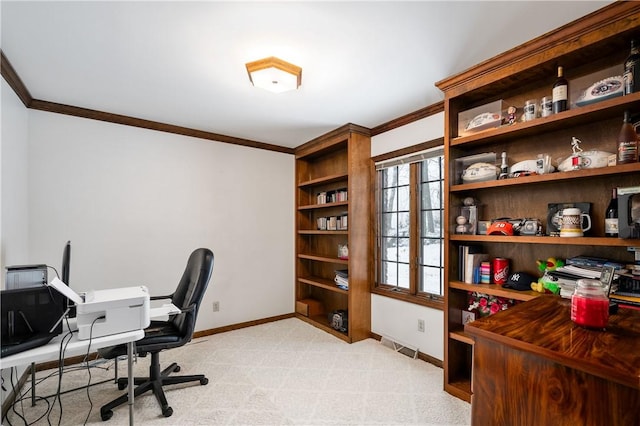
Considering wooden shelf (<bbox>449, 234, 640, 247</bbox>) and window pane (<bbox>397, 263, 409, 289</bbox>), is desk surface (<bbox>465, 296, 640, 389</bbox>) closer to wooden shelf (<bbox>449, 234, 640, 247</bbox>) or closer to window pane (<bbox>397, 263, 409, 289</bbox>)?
wooden shelf (<bbox>449, 234, 640, 247</bbox>)

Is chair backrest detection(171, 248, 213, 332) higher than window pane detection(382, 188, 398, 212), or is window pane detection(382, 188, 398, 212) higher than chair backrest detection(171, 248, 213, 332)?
window pane detection(382, 188, 398, 212)

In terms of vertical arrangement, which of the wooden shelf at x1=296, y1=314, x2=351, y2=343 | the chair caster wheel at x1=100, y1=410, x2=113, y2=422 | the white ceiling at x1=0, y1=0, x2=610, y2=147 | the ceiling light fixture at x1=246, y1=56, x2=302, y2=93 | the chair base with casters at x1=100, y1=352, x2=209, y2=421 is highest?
the white ceiling at x1=0, y1=0, x2=610, y2=147

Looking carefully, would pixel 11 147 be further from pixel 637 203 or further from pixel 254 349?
pixel 637 203

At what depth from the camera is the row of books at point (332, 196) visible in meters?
3.73

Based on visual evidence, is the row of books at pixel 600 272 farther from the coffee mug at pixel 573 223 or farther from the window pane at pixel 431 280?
the window pane at pixel 431 280

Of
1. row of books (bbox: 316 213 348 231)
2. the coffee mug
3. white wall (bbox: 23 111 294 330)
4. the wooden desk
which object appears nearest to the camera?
the wooden desk

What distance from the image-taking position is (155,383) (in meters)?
2.19

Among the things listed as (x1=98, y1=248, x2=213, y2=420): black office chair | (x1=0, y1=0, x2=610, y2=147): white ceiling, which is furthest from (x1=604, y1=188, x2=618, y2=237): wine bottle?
(x1=98, y1=248, x2=213, y2=420): black office chair

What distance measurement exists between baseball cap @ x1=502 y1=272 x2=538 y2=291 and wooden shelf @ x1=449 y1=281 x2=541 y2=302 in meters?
0.04

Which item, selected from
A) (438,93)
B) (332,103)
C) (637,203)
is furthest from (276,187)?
(637,203)

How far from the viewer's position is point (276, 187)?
13.7 feet

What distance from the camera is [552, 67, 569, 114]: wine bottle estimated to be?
69.8 inches

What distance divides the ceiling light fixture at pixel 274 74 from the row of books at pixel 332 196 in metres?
1.73

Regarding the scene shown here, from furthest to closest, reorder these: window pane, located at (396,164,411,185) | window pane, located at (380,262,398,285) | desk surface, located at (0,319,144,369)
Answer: window pane, located at (380,262,398,285) → window pane, located at (396,164,411,185) → desk surface, located at (0,319,144,369)
